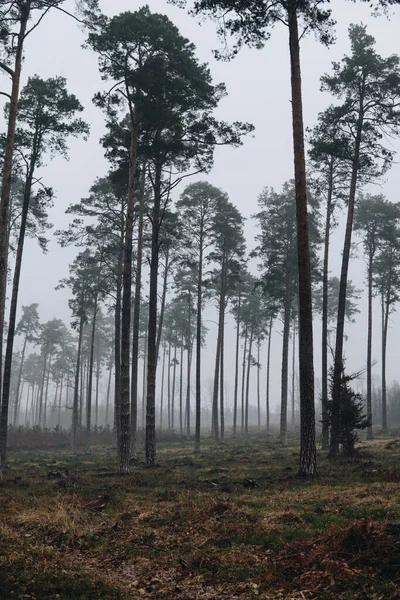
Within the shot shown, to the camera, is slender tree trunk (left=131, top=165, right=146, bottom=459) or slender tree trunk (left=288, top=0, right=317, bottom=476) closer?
slender tree trunk (left=288, top=0, right=317, bottom=476)

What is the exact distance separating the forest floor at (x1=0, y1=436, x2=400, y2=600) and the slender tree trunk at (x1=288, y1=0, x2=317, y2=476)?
1092 mm

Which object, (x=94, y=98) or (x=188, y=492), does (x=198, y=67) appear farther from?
(x=188, y=492)

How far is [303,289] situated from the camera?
11.9 meters

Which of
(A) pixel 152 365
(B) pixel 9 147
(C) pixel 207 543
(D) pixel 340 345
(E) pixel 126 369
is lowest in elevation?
(C) pixel 207 543

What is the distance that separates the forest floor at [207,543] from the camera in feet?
17.4

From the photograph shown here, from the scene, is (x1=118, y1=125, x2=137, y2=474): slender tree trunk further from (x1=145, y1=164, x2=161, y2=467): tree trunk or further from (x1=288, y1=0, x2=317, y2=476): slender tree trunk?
(x1=288, y1=0, x2=317, y2=476): slender tree trunk

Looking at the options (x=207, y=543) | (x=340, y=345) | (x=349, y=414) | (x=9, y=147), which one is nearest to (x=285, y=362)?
(x=340, y=345)

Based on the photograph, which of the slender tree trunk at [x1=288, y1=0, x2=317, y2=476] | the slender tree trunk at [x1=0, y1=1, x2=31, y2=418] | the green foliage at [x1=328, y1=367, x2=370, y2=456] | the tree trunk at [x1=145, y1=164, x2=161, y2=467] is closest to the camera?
the slender tree trunk at [x1=288, y1=0, x2=317, y2=476]

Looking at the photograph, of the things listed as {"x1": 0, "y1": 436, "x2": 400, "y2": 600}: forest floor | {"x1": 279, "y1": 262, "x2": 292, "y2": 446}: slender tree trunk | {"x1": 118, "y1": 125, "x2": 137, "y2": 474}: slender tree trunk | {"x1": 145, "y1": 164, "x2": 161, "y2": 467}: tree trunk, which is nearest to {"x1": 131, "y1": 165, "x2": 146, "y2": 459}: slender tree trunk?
{"x1": 145, "y1": 164, "x2": 161, "y2": 467}: tree trunk

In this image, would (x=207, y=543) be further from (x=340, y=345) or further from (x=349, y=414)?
(x=340, y=345)

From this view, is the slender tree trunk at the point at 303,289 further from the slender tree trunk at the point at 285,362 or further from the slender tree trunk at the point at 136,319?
the slender tree trunk at the point at 285,362

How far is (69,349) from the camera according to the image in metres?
74.0

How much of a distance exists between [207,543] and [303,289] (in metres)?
6.83

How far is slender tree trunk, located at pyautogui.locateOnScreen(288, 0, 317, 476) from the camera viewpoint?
37.8 ft
